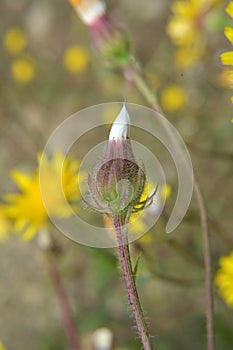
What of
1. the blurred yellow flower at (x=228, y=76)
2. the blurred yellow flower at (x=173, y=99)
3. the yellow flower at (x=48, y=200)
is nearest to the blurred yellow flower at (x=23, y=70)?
the blurred yellow flower at (x=173, y=99)

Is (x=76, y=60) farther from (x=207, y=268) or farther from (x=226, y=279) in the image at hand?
(x=207, y=268)

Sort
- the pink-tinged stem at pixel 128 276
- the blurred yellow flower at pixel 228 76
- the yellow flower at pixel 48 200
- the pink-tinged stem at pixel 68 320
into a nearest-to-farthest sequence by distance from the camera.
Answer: the pink-tinged stem at pixel 128 276 < the blurred yellow flower at pixel 228 76 < the yellow flower at pixel 48 200 < the pink-tinged stem at pixel 68 320

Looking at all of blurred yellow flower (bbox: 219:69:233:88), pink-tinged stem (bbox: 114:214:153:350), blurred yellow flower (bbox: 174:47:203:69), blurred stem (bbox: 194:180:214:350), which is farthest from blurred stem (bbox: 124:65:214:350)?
blurred yellow flower (bbox: 174:47:203:69)

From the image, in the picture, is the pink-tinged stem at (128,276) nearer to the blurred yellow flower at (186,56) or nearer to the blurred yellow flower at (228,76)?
the blurred yellow flower at (228,76)

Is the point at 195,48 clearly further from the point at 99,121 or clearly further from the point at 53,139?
the point at 53,139

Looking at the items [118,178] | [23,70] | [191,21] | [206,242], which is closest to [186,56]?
[191,21]

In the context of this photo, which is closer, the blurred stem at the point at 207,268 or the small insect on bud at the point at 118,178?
the small insect on bud at the point at 118,178

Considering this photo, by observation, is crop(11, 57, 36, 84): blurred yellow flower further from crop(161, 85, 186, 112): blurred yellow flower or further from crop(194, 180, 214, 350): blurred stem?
crop(194, 180, 214, 350): blurred stem
